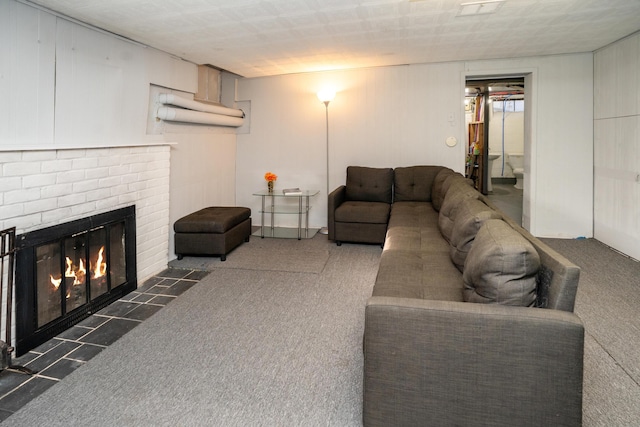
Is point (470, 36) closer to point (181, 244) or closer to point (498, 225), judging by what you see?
point (498, 225)

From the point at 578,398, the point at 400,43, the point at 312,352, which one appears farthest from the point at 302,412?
the point at 400,43

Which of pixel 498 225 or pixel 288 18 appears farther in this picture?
pixel 288 18

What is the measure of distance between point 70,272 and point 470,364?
2695 mm

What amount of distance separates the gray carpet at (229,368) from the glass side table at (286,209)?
2145mm

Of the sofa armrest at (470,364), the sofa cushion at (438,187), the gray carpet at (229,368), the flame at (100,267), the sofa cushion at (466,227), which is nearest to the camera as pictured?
the sofa armrest at (470,364)

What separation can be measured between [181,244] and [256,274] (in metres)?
1.00

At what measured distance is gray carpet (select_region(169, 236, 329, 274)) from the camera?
412 cm

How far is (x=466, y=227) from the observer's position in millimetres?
2410

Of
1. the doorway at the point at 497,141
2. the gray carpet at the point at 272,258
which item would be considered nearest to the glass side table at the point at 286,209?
the gray carpet at the point at 272,258

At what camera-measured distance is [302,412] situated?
1.86 m

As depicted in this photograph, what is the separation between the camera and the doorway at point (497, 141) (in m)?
8.05

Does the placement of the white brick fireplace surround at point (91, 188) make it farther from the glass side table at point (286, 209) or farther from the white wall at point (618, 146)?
the white wall at point (618, 146)

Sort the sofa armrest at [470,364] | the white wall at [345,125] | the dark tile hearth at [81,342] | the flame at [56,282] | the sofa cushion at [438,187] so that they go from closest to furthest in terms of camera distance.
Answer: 1. the sofa armrest at [470,364]
2. the dark tile hearth at [81,342]
3. the flame at [56,282]
4. the sofa cushion at [438,187]
5. the white wall at [345,125]

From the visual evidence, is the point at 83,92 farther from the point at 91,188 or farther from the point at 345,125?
the point at 345,125
